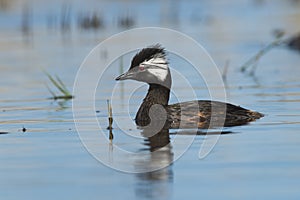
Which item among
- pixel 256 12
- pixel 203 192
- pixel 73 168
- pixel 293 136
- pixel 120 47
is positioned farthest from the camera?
pixel 256 12

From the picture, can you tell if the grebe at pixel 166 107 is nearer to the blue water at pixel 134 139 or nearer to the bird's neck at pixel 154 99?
the bird's neck at pixel 154 99

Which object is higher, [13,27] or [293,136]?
[13,27]

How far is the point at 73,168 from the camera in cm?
837

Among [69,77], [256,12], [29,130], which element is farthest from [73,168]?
[256,12]

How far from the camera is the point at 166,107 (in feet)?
37.2

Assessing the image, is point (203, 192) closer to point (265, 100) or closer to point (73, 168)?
point (73, 168)

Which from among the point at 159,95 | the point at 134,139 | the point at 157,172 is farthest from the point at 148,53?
the point at 157,172

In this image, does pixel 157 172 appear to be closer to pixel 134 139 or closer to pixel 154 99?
pixel 134 139

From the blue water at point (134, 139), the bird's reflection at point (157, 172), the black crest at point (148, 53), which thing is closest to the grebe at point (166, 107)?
the black crest at point (148, 53)

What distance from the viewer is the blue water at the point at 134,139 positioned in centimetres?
751

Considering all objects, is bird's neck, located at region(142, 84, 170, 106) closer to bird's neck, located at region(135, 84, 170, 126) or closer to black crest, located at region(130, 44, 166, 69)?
bird's neck, located at region(135, 84, 170, 126)

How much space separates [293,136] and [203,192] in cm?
280

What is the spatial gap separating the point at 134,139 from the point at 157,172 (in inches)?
79.1

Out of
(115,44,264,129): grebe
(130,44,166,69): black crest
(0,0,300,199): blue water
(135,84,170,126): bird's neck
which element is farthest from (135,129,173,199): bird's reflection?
(130,44,166,69): black crest
